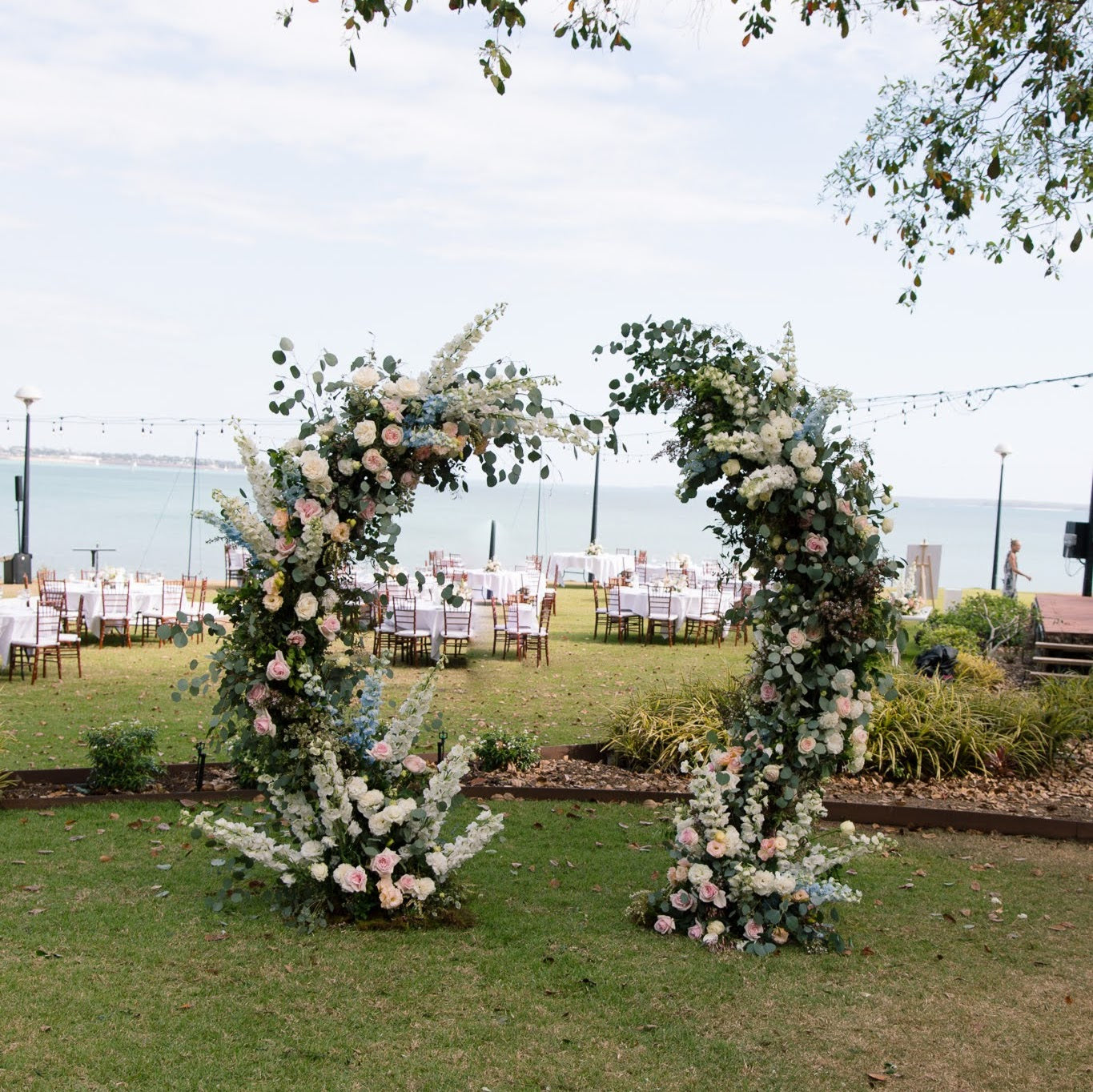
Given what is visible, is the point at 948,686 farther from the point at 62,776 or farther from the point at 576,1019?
the point at 62,776

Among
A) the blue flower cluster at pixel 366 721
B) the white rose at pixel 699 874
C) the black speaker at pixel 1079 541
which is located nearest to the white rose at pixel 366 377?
the blue flower cluster at pixel 366 721

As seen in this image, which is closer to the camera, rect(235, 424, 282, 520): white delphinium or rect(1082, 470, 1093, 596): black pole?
rect(235, 424, 282, 520): white delphinium

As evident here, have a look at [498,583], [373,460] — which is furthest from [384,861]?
[498,583]

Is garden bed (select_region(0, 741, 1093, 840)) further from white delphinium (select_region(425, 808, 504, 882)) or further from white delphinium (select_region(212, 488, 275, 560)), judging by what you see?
white delphinium (select_region(212, 488, 275, 560))

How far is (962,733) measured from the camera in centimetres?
859

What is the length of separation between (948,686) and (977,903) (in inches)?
150

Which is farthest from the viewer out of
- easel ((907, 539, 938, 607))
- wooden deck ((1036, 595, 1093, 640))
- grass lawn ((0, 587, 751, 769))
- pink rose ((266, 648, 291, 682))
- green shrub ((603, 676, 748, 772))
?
easel ((907, 539, 938, 607))

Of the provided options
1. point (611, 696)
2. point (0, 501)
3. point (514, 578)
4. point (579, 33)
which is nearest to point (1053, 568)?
point (514, 578)

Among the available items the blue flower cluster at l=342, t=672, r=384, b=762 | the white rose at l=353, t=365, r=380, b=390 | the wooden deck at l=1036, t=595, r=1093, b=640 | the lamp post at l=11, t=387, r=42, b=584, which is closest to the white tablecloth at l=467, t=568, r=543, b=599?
the lamp post at l=11, t=387, r=42, b=584

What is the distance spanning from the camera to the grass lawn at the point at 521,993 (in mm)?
3816

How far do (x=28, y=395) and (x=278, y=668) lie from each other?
53.3 ft

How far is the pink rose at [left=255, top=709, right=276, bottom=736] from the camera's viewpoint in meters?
4.86

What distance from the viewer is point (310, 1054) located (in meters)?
3.86

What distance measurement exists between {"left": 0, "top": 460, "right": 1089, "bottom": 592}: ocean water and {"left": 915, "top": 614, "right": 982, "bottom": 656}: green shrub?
2.83 meters
